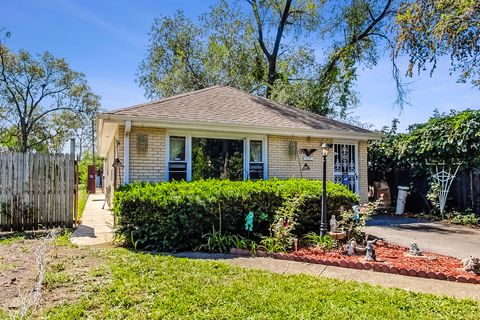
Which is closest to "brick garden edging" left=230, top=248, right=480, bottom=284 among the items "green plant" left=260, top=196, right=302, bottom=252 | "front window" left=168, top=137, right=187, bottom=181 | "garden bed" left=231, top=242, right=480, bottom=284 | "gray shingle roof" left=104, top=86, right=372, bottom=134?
"garden bed" left=231, top=242, right=480, bottom=284

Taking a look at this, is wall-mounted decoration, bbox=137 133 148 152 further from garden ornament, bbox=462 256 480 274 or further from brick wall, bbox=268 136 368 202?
garden ornament, bbox=462 256 480 274

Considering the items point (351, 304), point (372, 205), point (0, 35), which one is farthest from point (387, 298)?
point (0, 35)

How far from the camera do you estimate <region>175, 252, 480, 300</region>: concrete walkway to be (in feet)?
15.0

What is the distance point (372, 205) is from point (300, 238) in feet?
5.45

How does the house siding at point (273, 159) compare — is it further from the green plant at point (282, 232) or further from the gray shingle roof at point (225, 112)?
the green plant at point (282, 232)

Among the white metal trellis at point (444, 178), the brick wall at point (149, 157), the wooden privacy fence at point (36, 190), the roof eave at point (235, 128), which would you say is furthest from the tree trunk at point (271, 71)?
the wooden privacy fence at point (36, 190)

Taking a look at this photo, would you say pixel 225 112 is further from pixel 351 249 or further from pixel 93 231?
pixel 351 249

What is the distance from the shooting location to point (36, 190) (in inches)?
342

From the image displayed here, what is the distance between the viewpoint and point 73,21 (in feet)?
55.3

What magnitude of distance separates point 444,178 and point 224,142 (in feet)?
24.9

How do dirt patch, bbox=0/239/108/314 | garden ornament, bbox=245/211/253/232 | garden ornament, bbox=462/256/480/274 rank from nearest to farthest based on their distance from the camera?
dirt patch, bbox=0/239/108/314 < garden ornament, bbox=462/256/480/274 < garden ornament, bbox=245/211/253/232

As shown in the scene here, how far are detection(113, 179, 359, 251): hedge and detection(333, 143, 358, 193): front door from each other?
5467 mm

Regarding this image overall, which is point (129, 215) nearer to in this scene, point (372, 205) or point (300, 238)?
point (300, 238)

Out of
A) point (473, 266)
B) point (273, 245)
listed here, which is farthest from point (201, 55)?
point (473, 266)
